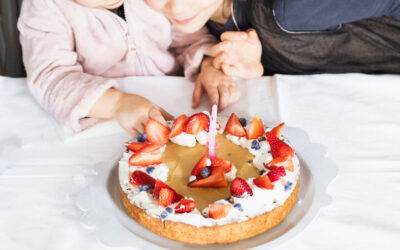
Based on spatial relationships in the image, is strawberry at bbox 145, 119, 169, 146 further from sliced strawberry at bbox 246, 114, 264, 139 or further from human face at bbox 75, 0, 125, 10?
human face at bbox 75, 0, 125, 10

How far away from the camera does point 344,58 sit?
1.38 meters

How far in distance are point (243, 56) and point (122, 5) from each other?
37 centimetres

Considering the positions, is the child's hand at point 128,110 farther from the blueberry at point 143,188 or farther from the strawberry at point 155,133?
the blueberry at point 143,188

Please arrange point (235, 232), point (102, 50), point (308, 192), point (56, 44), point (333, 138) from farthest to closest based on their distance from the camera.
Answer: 1. point (102, 50)
2. point (56, 44)
3. point (333, 138)
4. point (308, 192)
5. point (235, 232)

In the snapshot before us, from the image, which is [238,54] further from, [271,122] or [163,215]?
[163,215]

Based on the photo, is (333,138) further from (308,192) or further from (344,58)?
(344,58)

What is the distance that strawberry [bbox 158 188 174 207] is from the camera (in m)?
0.76

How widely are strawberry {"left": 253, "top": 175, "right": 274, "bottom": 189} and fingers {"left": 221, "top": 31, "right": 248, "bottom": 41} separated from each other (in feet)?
1.90

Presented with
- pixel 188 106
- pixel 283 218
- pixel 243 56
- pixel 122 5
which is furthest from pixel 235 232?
pixel 122 5

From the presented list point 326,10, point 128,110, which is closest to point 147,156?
point 128,110

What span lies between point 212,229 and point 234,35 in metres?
0.69

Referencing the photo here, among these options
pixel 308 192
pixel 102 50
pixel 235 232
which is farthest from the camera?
pixel 102 50

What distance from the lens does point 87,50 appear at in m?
1.27

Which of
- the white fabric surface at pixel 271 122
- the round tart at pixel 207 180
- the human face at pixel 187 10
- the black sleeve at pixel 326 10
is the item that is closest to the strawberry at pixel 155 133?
the round tart at pixel 207 180
